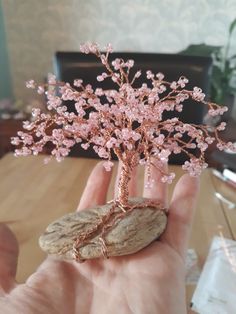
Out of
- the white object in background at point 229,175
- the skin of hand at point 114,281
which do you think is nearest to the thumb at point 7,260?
the skin of hand at point 114,281

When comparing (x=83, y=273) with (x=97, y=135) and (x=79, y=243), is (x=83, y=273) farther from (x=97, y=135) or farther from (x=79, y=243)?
(x=97, y=135)

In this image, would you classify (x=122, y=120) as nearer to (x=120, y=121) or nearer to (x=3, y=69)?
(x=120, y=121)

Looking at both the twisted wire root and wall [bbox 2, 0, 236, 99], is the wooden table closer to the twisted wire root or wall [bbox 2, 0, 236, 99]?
the twisted wire root

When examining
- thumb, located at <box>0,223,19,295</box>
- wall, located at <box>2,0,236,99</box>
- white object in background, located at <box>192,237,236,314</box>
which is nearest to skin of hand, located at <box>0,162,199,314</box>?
thumb, located at <box>0,223,19,295</box>

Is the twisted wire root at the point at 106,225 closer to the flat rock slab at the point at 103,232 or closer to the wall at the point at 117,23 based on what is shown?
the flat rock slab at the point at 103,232

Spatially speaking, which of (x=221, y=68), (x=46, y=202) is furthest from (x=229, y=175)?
(x=221, y=68)

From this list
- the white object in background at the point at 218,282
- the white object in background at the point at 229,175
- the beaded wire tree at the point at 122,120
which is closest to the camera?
the beaded wire tree at the point at 122,120
